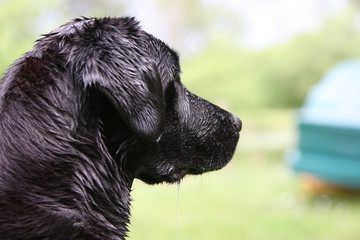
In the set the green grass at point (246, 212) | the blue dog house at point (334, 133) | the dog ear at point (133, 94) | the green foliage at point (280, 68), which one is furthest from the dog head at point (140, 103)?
the green foliage at point (280, 68)

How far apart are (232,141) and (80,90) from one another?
3.53 feet

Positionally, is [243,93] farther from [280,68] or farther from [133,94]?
[133,94]

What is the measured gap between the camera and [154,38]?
2357 mm

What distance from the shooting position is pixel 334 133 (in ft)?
26.2

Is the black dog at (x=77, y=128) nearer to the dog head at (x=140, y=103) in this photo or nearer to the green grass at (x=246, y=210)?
the dog head at (x=140, y=103)

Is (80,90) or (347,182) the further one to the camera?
(347,182)

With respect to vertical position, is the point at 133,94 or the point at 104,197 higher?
the point at 133,94

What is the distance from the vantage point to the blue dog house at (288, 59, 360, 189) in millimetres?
7898

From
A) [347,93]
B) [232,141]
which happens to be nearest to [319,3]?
[347,93]

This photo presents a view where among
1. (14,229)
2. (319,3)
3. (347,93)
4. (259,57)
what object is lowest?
(14,229)

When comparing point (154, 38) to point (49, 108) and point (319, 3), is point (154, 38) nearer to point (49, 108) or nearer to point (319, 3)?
point (49, 108)

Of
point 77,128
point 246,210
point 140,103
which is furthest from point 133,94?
point 246,210

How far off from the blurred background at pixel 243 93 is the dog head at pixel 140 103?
1013mm

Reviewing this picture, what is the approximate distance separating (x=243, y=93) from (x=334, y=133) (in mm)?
8169
